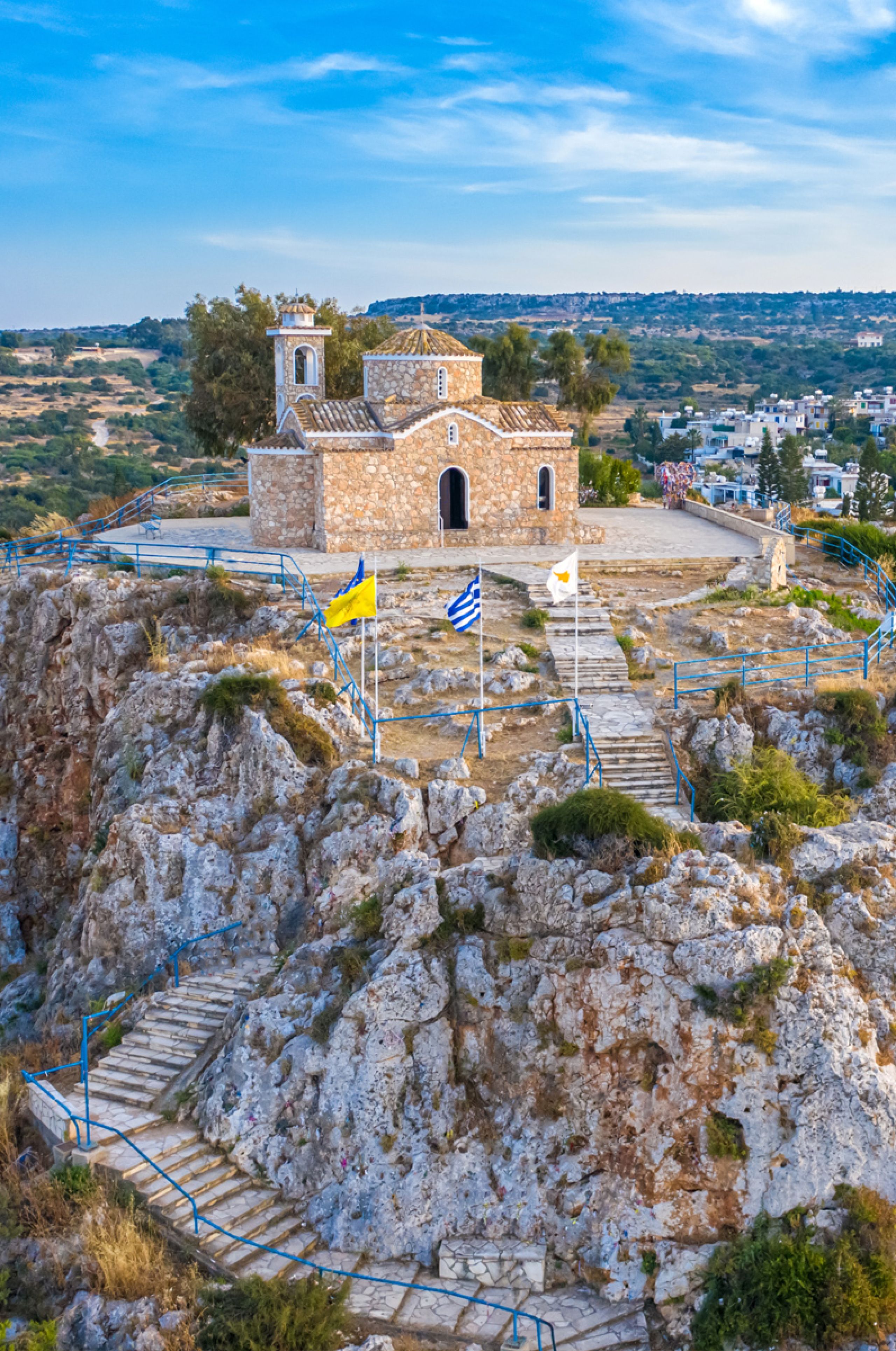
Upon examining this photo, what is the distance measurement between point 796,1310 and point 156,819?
1081 centimetres

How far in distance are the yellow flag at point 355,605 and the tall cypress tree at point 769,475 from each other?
4655 centimetres

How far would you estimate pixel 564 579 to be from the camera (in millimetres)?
19234

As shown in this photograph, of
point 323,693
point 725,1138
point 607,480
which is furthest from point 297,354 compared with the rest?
point 725,1138

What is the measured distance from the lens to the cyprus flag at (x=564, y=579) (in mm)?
18953

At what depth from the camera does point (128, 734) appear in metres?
21.3

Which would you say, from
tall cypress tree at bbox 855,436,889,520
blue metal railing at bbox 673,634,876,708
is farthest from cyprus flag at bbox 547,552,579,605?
tall cypress tree at bbox 855,436,889,520

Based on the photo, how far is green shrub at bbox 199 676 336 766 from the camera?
62.2 feet

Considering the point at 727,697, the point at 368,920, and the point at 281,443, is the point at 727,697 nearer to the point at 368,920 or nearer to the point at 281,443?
the point at 368,920

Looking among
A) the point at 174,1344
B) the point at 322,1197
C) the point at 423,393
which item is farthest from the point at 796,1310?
the point at 423,393

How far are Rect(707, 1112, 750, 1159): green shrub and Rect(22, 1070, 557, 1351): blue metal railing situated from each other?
2448 millimetres

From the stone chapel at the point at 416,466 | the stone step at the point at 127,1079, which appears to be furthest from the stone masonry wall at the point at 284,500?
the stone step at the point at 127,1079

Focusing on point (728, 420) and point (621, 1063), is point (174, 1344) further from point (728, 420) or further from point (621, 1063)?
point (728, 420)

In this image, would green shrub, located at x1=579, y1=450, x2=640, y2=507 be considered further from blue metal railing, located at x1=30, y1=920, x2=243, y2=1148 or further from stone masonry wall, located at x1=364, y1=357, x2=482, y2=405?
blue metal railing, located at x1=30, y1=920, x2=243, y2=1148

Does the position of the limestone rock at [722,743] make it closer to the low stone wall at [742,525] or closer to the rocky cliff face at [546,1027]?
the rocky cliff face at [546,1027]
